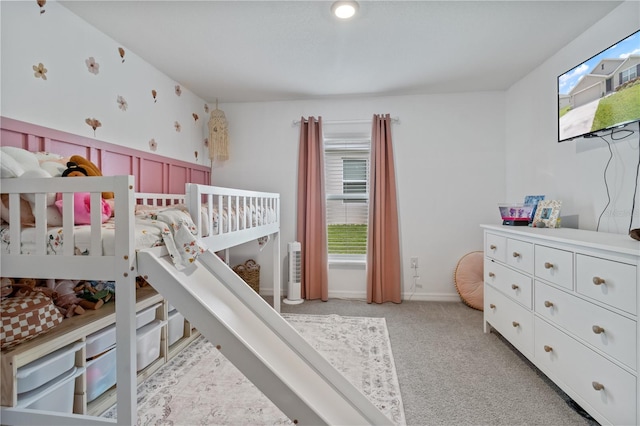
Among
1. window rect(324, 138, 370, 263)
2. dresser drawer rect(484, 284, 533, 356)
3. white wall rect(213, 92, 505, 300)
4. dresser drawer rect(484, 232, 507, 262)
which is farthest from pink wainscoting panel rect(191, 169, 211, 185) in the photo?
dresser drawer rect(484, 284, 533, 356)

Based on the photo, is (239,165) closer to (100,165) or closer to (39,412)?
(100,165)

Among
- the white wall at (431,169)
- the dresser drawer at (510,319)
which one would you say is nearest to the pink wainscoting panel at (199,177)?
the white wall at (431,169)

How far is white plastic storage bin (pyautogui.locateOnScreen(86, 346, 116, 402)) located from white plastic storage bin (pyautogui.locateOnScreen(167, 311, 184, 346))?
474mm

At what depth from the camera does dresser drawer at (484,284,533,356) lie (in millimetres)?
1837

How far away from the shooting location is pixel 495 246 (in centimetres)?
225

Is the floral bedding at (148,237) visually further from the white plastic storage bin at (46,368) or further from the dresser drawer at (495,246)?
the dresser drawer at (495,246)

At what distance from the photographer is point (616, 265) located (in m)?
1.22

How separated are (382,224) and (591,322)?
193cm

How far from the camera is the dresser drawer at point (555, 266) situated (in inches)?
58.8

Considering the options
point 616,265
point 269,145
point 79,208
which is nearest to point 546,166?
point 616,265

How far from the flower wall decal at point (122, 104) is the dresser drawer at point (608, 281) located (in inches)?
117

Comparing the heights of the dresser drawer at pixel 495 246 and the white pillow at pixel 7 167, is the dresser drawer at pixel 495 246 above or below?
below

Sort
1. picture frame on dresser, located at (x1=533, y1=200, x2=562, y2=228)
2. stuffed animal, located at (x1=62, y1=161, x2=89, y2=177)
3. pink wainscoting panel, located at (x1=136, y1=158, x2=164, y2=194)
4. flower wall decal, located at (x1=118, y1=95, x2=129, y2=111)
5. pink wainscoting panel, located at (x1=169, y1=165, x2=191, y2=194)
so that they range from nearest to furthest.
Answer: stuffed animal, located at (x1=62, y1=161, x2=89, y2=177)
picture frame on dresser, located at (x1=533, y1=200, x2=562, y2=228)
flower wall decal, located at (x1=118, y1=95, x2=129, y2=111)
pink wainscoting panel, located at (x1=136, y1=158, x2=164, y2=194)
pink wainscoting panel, located at (x1=169, y1=165, x2=191, y2=194)

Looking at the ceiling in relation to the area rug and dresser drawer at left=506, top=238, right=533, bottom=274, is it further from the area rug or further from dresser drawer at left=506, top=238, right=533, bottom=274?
the area rug
